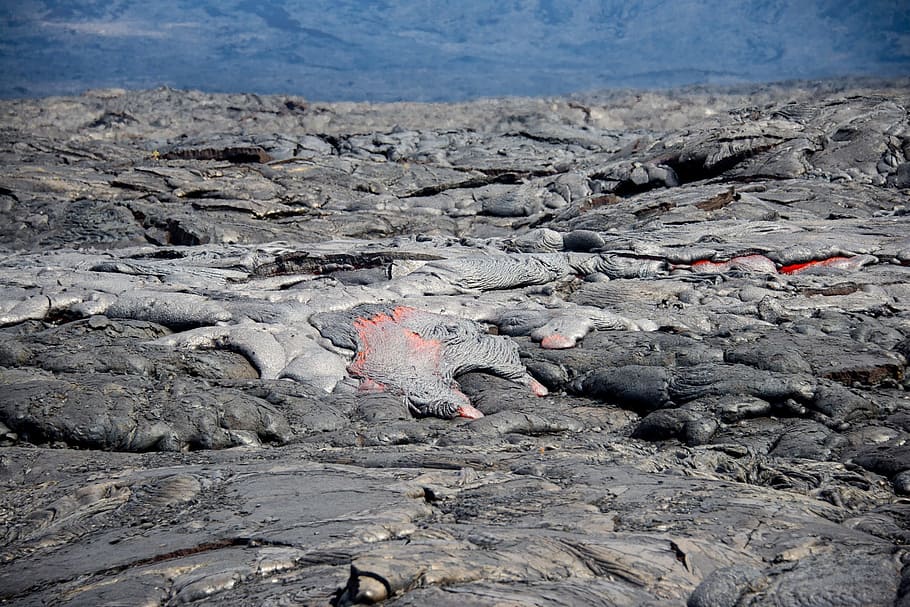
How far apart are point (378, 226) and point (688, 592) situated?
49.0 ft

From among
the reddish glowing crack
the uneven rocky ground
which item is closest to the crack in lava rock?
the uneven rocky ground

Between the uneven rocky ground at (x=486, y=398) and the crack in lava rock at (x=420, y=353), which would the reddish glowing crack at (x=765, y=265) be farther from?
the crack in lava rock at (x=420, y=353)

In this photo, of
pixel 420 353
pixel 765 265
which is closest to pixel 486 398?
pixel 420 353

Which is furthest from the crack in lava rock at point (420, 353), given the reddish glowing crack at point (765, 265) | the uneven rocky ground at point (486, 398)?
the reddish glowing crack at point (765, 265)

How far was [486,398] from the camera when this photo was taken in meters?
7.46

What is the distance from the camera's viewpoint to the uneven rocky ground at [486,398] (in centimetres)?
349

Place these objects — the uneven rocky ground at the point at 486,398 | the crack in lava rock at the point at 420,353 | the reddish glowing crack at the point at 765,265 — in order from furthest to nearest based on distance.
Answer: the reddish glowing crack at the point at 765,265, the crack in lava rock at the point at 420,353, the uneven rocky ground at the point at 486,398

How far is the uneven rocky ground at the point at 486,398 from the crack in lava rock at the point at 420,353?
0.12 feet

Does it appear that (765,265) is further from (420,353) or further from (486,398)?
(420,353)

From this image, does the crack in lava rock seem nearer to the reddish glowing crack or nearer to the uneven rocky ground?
the uneven rocky ground

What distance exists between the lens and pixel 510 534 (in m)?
3.73

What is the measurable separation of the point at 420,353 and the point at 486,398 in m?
0.97

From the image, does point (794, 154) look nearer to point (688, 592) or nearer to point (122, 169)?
point (688, 592)

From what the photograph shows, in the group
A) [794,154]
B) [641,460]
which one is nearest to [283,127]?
[794,154]
